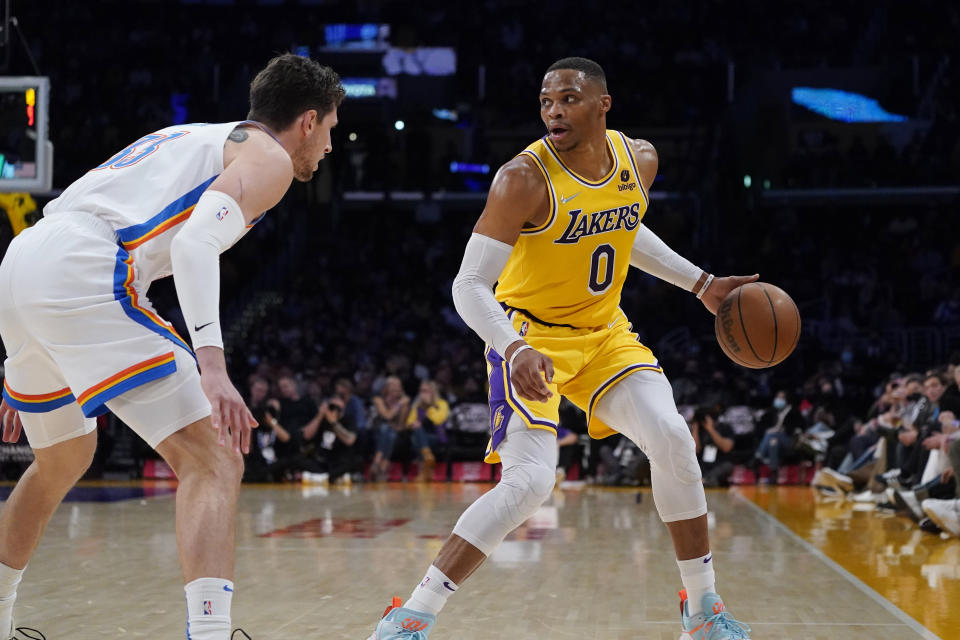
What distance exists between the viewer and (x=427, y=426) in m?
13.8

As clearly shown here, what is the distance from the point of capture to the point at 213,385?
2.67 metres

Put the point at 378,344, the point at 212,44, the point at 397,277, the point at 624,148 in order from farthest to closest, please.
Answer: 1. the point at 212,44
2. the point at 397,277
3. the point at 378,344
4. the point at 624,148

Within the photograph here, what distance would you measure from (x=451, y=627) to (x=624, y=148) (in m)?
1.96

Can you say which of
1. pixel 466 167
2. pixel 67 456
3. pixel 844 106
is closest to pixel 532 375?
pixel 67 456

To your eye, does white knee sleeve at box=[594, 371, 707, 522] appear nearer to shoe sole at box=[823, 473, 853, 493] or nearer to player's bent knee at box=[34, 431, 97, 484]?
player's bent knee at box=[34, 431, 97, 484]

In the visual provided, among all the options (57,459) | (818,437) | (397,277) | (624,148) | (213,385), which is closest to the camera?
(213,385)

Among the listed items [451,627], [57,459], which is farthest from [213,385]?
[451,627]

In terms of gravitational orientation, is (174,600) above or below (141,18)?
below

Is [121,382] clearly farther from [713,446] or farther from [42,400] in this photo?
[713,446]

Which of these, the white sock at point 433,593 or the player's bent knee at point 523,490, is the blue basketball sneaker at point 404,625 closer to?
the white sock at point 433,593

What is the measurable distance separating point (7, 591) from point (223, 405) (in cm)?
134

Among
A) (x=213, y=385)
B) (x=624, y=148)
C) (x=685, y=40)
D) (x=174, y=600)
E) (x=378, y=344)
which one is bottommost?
(x=378, y=344)

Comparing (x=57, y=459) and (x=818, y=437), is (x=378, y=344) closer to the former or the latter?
(x=818, y=437)

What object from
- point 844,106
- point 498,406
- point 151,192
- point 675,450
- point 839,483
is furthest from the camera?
point 844,106
